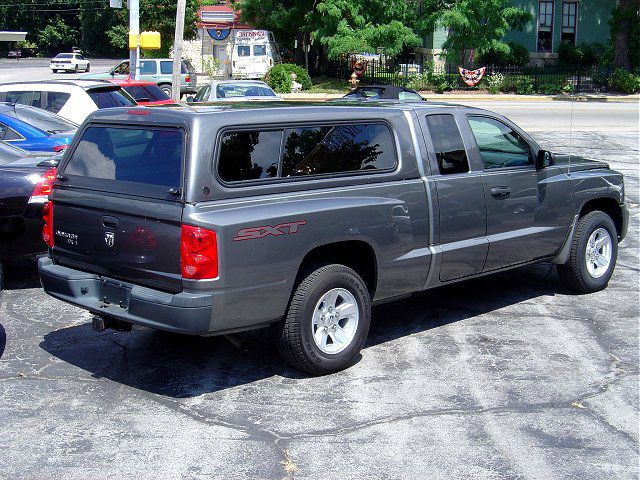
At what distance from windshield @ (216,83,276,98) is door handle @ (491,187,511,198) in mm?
15462

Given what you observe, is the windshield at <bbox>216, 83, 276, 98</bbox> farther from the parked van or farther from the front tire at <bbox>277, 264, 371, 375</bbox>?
the parked van

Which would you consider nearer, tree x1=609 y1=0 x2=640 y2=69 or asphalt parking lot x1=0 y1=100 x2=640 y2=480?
asphalt parking lot x1=0 y1=100 x2=640 y2=480

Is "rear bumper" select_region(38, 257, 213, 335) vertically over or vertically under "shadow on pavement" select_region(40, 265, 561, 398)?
over

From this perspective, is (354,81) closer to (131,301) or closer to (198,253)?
(131,301)

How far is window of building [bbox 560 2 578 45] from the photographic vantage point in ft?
152

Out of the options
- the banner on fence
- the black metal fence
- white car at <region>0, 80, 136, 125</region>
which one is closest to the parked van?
the black metal fence

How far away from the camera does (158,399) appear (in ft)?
19.5

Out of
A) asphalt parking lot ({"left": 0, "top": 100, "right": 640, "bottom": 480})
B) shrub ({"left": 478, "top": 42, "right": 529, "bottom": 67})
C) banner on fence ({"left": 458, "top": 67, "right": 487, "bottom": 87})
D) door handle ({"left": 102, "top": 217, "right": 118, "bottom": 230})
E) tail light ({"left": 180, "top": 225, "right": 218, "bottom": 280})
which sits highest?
shrub ({"left": 478, "top": 42, "right": 529, "bottom": 67})

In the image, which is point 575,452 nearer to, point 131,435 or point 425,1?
point 131,435

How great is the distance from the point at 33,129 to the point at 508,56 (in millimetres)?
34505

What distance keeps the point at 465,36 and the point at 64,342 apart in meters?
34.7

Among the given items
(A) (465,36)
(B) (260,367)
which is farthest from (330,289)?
(A) (465,36)

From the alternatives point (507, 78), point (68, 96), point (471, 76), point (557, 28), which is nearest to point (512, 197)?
point (68, 96)

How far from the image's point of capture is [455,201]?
717cm
